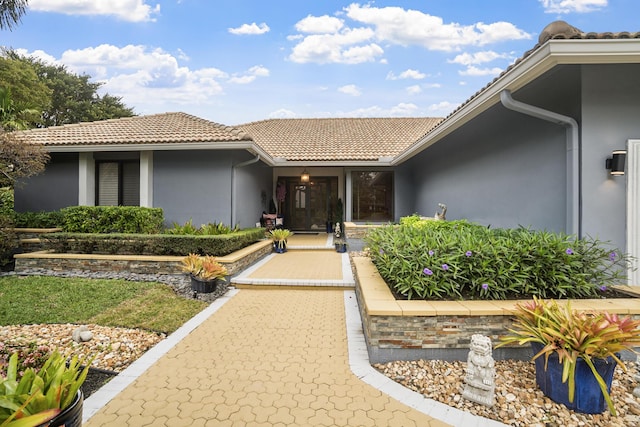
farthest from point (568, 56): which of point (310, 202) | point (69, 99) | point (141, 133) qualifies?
point (69, 99)

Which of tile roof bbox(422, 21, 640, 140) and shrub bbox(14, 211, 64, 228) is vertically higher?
tile roof bbox(422, 21, 640, 140)

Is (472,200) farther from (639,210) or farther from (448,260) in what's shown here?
(448,260)

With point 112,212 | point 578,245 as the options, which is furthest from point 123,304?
point 578,245

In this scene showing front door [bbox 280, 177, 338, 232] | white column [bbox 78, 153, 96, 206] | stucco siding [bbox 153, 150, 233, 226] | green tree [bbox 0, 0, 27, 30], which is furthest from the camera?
front door [bbox 280, 177, 338, 232]

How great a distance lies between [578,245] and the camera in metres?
3.89

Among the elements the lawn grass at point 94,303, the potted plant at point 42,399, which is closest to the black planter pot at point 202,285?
the lawn grass at point 94,303

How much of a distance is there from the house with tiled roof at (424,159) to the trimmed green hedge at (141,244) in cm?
175

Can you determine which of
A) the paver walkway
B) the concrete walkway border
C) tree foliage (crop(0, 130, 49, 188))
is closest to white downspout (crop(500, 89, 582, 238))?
the concrete walkway border

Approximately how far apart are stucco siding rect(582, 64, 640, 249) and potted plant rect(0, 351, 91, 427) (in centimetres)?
554

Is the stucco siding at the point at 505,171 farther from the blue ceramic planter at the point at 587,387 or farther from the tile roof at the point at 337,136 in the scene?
the tile roof at the point at 337,136

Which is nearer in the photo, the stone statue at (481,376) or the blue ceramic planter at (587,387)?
the blue ceramic planter at (587,387)

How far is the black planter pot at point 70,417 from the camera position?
1653 mm

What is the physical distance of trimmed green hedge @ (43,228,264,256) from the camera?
730 cm

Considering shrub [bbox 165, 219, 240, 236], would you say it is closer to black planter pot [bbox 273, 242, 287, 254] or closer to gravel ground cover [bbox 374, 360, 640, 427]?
black planter pot [bbox 273, 242, 287, 254]
